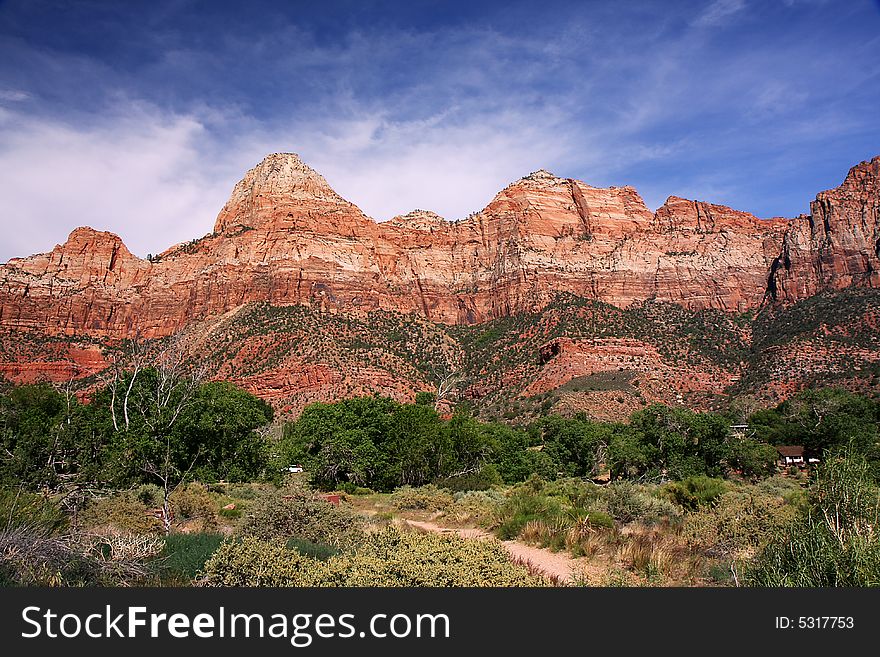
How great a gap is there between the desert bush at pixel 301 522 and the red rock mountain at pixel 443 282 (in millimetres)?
54747

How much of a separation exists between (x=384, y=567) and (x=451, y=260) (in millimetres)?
111941

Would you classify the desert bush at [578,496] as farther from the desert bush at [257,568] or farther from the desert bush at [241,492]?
the desert bush at [257,568]

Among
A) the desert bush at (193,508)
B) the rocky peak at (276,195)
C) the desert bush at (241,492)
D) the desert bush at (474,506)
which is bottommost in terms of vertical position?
the desert bush at (474,506)

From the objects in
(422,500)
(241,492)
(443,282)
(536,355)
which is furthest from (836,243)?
(241,492)

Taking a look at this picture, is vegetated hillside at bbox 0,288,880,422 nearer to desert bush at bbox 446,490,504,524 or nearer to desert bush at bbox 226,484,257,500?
desert bush at bbox 446,490,504,524

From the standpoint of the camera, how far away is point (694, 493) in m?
20.9

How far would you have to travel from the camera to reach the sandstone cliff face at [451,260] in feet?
325

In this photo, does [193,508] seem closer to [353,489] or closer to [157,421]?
[157,421]

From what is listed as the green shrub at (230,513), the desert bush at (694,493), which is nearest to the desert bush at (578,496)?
the desert bush at (694,493)

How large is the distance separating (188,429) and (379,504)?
894 centimetres

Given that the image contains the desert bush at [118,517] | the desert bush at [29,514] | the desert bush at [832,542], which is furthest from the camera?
the desert bush at [118,517]

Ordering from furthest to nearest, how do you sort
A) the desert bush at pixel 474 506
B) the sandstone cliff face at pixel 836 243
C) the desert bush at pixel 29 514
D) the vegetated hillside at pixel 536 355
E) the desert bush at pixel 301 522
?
the sandstone cliff face at pixel 836 243
the vegetated hillside at pixel 536 355
the desert bush at pixel 474 506
the desert bush at pixel 301 522
the desert bush at pixel 29 514

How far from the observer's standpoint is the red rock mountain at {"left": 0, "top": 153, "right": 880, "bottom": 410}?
7756cm

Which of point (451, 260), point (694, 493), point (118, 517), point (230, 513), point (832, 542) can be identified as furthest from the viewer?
point (451, 260)
